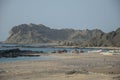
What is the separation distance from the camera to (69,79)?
16.2 m

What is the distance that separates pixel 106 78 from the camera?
648 inches

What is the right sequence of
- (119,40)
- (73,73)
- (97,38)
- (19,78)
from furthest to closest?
(97,38) → (119,40) → (73,73) → (19,78)

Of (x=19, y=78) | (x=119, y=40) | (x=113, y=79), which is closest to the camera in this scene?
(x=113, y=79)

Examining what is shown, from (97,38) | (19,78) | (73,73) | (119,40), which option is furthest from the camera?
(97,38)

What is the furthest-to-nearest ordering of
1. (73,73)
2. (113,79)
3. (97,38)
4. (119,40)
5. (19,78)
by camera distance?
(97,38), (119,40), (73,73), (19,78), (113,79)

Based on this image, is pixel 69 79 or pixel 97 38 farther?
pixel 97 38

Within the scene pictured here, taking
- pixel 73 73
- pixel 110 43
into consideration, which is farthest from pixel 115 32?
pixel 73 73

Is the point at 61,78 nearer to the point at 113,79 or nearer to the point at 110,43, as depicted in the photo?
the point at 113,79

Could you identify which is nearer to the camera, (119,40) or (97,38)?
(119,40)

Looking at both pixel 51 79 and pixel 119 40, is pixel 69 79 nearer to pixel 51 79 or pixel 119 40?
pixel 51 79

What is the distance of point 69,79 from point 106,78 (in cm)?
189

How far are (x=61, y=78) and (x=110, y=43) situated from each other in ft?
289

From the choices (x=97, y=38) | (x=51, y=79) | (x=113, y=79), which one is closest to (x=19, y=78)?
(x=51, y=79)

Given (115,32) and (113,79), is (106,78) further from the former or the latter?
(115,32)
